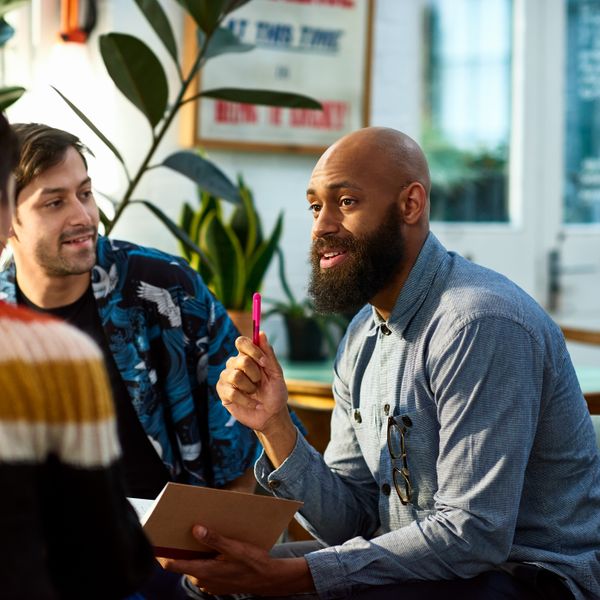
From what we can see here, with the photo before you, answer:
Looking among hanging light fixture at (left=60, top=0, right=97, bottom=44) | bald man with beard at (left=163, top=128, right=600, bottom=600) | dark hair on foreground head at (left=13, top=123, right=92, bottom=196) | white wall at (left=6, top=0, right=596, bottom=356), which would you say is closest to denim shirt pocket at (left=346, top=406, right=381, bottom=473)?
bald man with beard at (left=163, top=128, right=600, bottom=600)

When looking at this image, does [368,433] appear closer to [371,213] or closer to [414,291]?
[414,291]

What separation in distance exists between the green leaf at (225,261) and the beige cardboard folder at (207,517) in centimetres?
137

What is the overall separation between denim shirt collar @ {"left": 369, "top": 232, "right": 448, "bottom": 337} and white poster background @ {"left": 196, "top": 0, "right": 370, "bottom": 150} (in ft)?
5.87

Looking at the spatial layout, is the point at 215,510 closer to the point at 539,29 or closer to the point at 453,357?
the point at 453,357

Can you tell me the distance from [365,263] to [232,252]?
47.7 inches

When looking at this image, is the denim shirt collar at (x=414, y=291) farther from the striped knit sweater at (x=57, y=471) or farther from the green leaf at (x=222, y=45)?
the green leaf at (x=222, y=45)

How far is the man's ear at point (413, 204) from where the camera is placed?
169 cm

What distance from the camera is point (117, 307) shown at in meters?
2.03

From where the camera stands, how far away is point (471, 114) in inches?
162

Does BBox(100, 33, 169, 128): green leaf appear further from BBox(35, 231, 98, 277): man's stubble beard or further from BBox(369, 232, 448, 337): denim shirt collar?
BBox(369, 232, 448, 337): denim shirt collar

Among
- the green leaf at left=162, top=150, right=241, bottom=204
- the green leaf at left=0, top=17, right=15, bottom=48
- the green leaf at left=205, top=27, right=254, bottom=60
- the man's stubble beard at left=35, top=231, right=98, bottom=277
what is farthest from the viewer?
the green leaf at left=205, top=27, right=254, bottom=60

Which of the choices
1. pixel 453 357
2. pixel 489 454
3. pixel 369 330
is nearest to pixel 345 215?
pixel 369 330

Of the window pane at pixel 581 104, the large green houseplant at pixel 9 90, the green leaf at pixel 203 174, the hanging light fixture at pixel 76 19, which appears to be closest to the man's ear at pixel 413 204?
the green leaf at pixel 203 174

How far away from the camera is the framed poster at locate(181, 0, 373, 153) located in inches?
131
